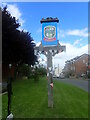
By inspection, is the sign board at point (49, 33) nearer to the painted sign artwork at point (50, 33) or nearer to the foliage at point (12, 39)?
the painted sign artwork at point (50, 33)

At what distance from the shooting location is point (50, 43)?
9.02 metres

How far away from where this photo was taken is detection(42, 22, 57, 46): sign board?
885 centimetres

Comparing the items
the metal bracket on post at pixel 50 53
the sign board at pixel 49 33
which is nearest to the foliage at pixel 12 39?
the metal bracket on post at pixel 50 53

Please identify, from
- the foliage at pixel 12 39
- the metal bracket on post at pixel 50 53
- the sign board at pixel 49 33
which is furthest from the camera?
the foliage at pixel 12 39

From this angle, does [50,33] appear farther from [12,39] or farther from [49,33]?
[12,39]

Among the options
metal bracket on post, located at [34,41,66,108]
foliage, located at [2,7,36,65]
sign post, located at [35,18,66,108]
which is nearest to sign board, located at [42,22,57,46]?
sign post, located at [35,18,66,108]

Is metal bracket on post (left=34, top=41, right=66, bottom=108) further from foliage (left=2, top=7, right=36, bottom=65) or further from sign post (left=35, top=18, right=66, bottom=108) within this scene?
foliage (left=2, top=7, right=36, bottom=65)

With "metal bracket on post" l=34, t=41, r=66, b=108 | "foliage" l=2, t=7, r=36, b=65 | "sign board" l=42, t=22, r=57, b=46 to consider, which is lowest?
"metal bracket on post" l=34, t=41, r=66, b=108

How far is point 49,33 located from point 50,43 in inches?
17.0

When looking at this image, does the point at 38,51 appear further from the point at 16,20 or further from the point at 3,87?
the point at 16,20

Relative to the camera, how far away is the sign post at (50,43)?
888 centimetres

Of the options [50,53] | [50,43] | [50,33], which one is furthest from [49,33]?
[50,53]

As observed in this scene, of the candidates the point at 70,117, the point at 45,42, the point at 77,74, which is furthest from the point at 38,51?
the point at 77,74

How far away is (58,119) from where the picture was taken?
665 centimetres
